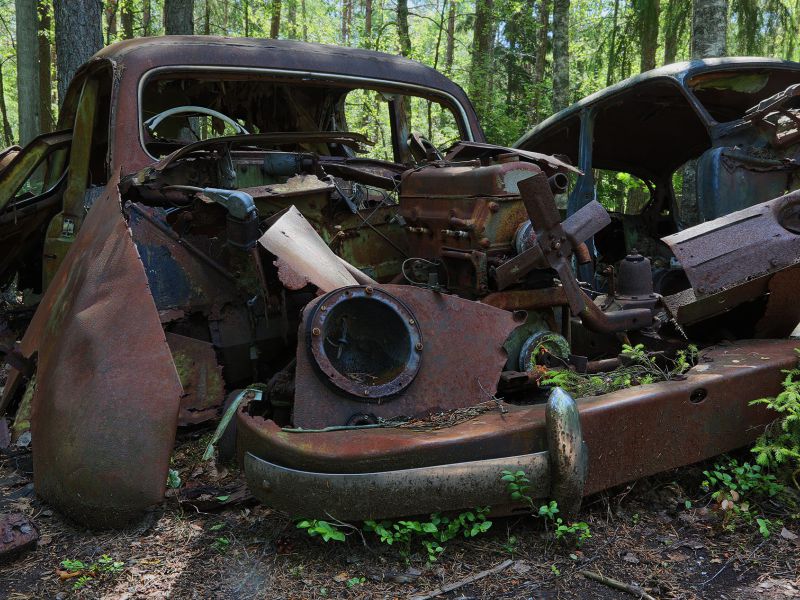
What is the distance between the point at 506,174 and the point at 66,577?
2150mm

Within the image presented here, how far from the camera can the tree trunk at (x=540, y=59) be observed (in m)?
13.5

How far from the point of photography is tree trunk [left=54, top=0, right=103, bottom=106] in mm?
7105

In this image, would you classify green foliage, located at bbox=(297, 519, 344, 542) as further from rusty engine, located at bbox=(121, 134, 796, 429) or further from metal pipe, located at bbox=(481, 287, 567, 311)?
metal pipe, located at bbox=(481, 287, 567, 311)

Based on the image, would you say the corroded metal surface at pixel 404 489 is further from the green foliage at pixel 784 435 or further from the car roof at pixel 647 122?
the car roof at pixel 647 122

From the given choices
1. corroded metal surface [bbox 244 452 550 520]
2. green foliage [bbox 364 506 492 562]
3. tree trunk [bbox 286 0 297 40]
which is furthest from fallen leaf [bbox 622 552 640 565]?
tree trunk [bbox 286 0 297 40]

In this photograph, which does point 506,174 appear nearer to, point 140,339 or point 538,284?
point 538,284

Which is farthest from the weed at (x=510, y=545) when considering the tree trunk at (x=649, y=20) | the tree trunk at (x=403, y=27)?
the tree trunk at (x=403, y=27)

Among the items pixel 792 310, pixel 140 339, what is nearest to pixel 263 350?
pixel 140 339

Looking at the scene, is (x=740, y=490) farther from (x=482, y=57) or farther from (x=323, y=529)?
(x=482, y=57)

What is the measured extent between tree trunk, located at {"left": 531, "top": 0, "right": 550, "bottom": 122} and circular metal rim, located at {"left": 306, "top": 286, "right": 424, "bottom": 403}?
1194cm

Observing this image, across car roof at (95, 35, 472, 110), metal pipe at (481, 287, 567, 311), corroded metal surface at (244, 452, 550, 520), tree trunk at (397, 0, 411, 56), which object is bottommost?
corroded metal surface at (244, 452, 550, 520)

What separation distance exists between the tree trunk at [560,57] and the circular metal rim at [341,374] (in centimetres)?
840

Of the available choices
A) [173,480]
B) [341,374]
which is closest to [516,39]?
[341,374]

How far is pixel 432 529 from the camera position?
2148mm
